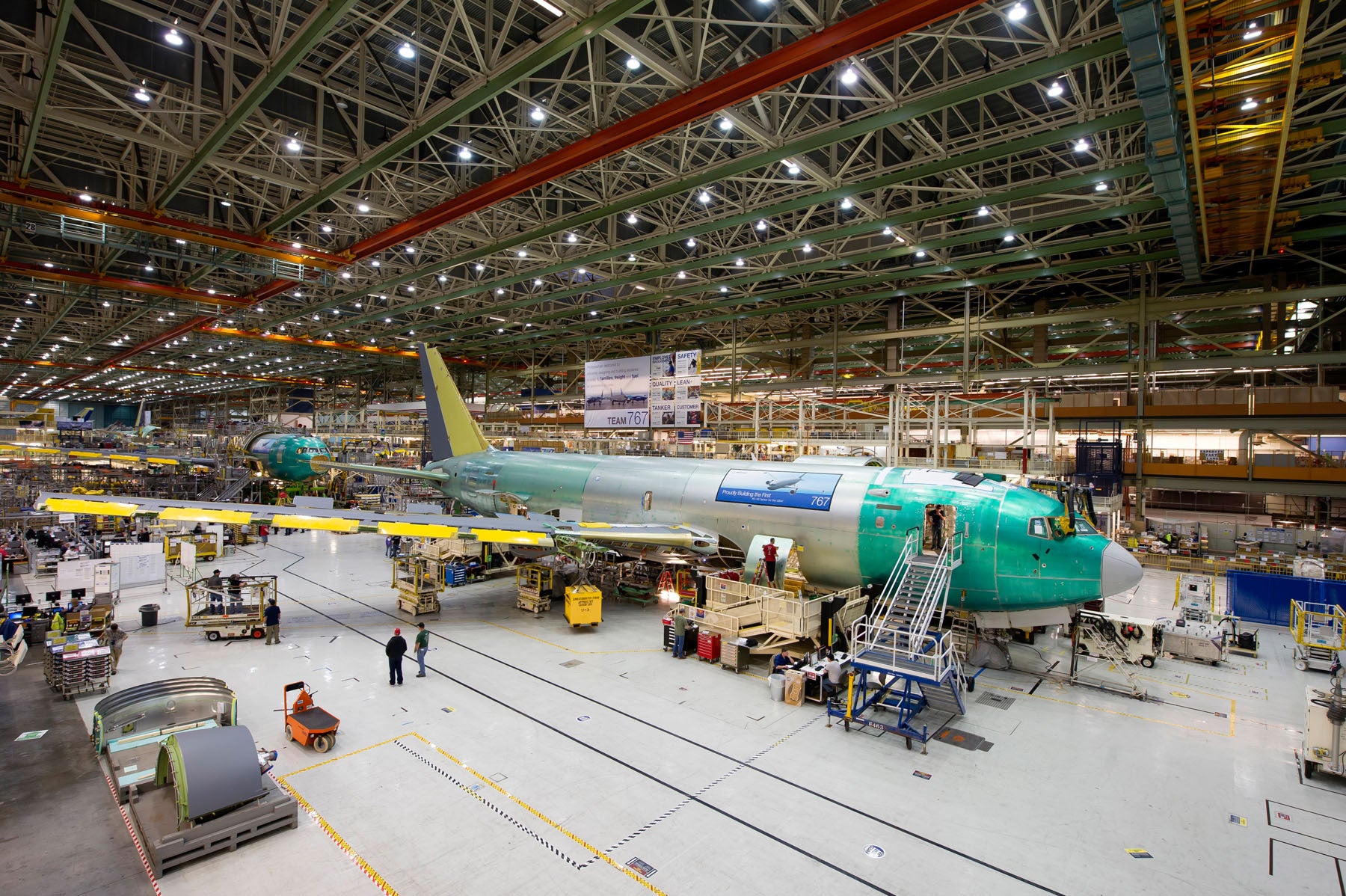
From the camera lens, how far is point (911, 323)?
4609 centimetres

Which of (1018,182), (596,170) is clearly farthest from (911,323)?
(596,170)

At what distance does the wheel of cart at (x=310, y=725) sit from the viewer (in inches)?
446

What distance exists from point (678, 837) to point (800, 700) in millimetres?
5870

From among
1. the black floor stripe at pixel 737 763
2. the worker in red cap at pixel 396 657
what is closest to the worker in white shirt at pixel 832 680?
the black floor stripe at pixel 737 763

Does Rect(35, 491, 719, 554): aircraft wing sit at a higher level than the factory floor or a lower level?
higher

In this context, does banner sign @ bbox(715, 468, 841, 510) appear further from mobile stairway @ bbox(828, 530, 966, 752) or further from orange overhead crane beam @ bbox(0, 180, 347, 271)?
orange overhead crane beam @ bbox(0, 180, 347, 271)

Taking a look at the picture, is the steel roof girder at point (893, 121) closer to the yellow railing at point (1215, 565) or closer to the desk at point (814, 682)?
the desk at point (814, 682)

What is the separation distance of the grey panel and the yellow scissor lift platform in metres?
24.8

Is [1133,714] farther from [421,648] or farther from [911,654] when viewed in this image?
[421,648]

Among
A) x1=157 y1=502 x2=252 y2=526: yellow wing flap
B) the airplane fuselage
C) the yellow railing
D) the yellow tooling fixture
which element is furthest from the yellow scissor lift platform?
x1=157 y1=502 x2=252 y2=526: yellow wing flap

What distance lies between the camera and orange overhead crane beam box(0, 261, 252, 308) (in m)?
28.8

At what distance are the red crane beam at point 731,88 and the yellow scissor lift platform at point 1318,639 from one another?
741 inches

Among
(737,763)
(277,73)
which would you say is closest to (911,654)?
(737,763)

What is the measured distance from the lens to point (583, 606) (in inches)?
746
